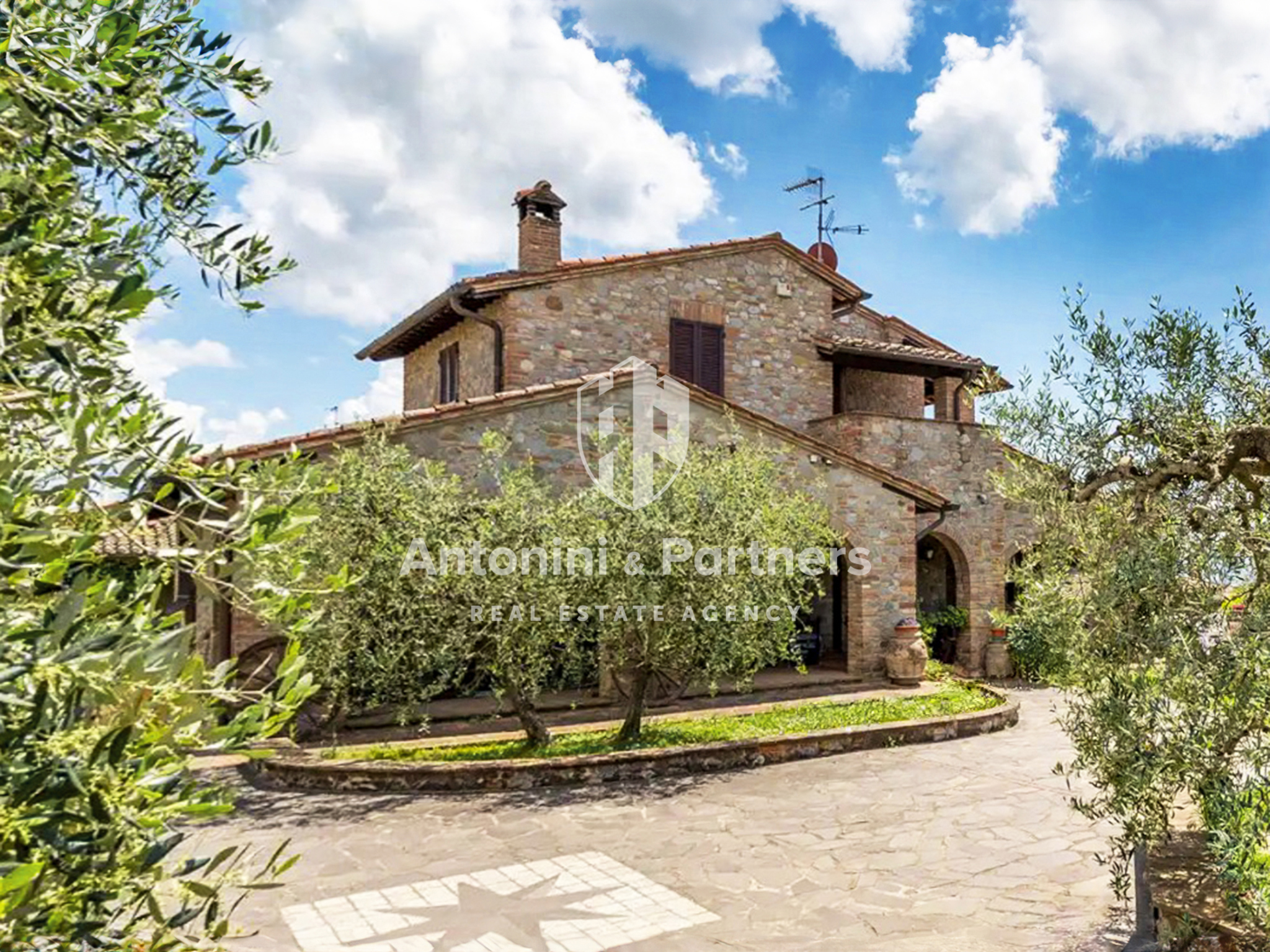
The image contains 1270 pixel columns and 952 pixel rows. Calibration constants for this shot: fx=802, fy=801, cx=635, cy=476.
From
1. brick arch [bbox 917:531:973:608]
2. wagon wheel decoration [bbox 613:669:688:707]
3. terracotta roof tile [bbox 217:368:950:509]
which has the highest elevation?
terracotta roof tile [bbox 217:368:950:509]

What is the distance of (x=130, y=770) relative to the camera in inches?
57.5

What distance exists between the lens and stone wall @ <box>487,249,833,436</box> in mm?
15523

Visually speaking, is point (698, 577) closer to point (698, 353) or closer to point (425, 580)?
point (425, 580)

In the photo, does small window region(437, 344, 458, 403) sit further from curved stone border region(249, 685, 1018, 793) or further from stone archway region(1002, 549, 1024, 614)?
stone archway region(1002, 549, 1024, 614)

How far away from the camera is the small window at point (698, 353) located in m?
16.9

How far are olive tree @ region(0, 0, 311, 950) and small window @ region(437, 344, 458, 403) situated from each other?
1580 cm

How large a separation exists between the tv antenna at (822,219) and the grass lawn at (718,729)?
13.5 meters

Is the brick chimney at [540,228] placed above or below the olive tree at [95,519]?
above

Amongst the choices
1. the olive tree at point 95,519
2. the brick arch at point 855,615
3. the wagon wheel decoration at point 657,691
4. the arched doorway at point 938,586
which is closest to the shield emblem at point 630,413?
the wagon wheel decoration at point 657,691

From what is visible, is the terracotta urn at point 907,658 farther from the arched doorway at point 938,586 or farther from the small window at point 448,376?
the small window at point 448,376

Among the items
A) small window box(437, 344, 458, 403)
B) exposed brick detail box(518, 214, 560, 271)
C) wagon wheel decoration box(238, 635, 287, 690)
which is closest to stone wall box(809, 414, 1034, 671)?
exposed brick detail box(518, 214, 560, 271)

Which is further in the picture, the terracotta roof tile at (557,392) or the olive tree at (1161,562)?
the terracotta roof tile at (557,392)

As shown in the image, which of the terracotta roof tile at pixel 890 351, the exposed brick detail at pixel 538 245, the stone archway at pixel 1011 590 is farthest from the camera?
the stone archway at pixel 1011 590

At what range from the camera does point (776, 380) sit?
17891 millimetres
